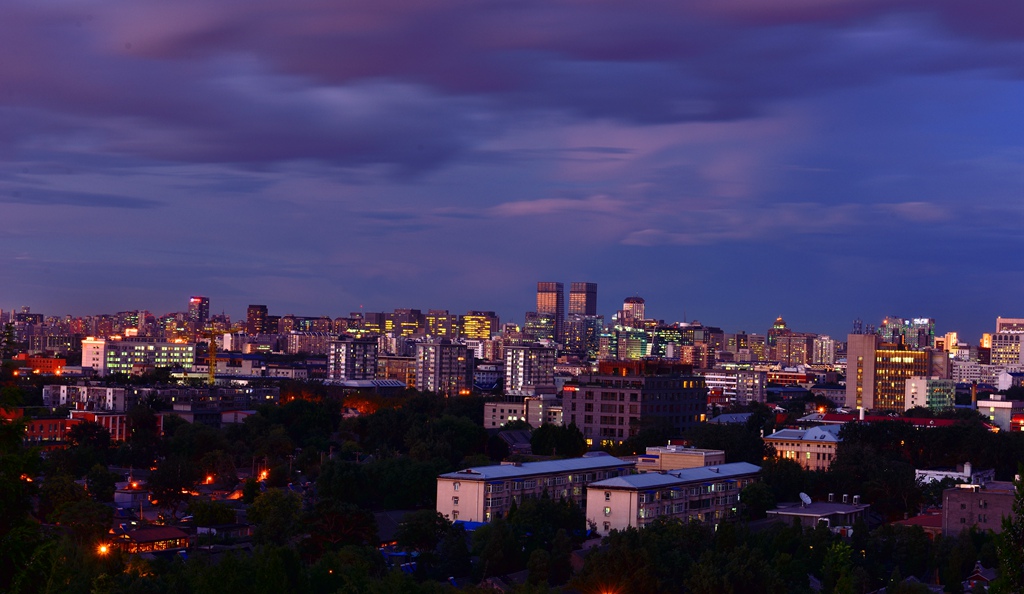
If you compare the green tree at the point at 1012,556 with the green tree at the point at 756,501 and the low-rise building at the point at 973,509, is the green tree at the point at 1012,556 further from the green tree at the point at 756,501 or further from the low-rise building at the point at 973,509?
the green tree at the point at 756,501

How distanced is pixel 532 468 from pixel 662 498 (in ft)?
9.26

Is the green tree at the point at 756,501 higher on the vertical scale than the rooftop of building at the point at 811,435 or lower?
lower

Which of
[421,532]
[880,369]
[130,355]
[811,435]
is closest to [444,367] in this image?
[130,355]

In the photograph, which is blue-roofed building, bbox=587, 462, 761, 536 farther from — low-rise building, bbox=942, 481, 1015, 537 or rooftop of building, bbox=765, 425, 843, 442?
rooftop of building, bbox=765, 425, 843, 442

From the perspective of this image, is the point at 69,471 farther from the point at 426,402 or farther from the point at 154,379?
the point at 154,379

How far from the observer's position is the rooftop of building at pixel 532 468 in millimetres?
22203

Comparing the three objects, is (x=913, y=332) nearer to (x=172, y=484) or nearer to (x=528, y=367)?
(x=528, y=367)

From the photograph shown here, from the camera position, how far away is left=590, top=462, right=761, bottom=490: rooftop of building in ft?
70.1

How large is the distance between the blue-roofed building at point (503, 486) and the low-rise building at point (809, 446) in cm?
829

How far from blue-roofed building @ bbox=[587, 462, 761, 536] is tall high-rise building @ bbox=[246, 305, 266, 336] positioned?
96.6 meters

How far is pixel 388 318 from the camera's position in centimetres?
11519

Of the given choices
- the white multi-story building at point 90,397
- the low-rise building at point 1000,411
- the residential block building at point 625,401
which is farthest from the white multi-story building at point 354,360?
the residential block building at point 625,401

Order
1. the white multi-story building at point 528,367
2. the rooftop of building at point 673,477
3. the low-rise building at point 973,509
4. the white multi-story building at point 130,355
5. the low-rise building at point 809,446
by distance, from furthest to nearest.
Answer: the white multi-story building at point 130,355 → the white multi-story building at point 528,367 → the low-rise building at point 809,446 → the rooftop of building at point 673,477 → the low-rise building at point 973,509

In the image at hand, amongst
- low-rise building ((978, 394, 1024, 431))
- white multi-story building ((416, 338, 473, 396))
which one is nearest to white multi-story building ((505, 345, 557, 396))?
white multi-story building ((416, 338, 473, 396))
